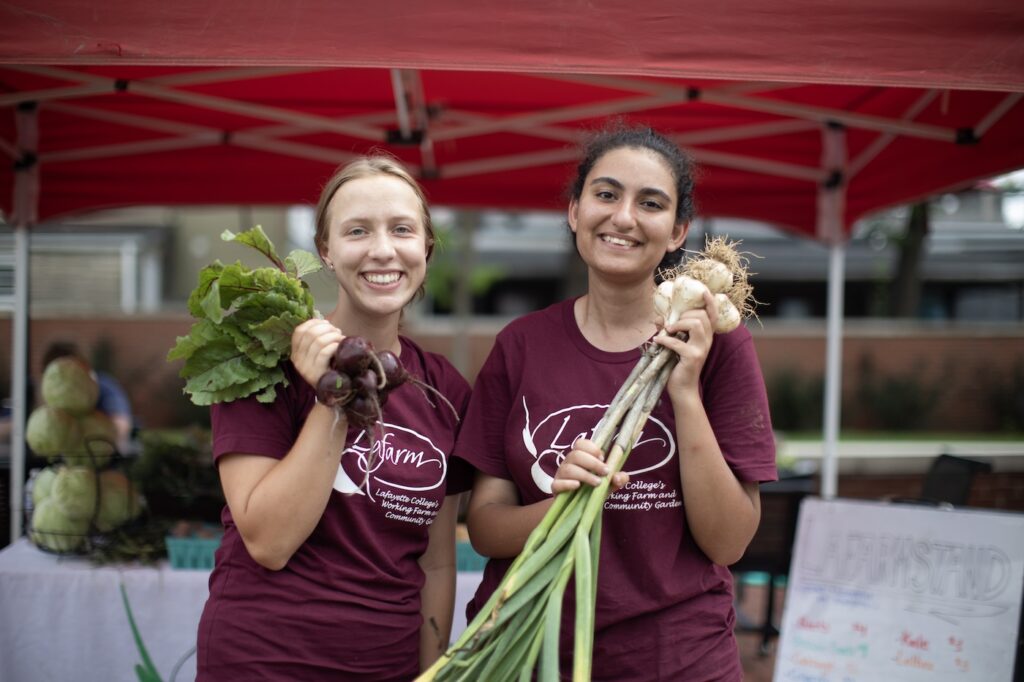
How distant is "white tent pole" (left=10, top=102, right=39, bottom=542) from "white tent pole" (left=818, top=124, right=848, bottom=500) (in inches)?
141

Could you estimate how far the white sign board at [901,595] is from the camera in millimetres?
3223

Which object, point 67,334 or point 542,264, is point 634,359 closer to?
point 67,334

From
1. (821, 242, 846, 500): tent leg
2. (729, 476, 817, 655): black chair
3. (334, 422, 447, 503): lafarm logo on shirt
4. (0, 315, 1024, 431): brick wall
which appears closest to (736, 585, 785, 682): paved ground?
(729, 476, 817, 655): black chair

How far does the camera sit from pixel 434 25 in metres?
2.10

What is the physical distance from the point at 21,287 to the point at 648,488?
3128 mm

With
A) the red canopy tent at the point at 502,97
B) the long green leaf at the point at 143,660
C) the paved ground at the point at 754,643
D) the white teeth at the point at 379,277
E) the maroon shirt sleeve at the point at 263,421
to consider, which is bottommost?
the paved ground at the point at 754,643

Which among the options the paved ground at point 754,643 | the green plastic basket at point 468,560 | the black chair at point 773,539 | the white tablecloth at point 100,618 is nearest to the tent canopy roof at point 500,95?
the green plastic basket at point 468,560

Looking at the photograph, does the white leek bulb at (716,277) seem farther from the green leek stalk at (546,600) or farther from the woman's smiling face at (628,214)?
the green leek stalk at (546,600)

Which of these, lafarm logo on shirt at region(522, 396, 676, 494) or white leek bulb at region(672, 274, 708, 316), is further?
lafarm logo on shirt at region(522, 396, 676, 494)

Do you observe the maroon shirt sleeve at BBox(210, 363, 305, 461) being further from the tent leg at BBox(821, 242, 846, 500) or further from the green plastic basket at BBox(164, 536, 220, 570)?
the tent leg at BBox(821, 242, 846, 500)

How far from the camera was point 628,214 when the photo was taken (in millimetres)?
1841

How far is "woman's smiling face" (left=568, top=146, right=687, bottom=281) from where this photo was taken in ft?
6.09

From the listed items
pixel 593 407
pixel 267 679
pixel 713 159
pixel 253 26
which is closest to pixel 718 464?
pixel 593 407

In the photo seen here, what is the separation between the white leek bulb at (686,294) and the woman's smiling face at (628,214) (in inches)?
6.1
